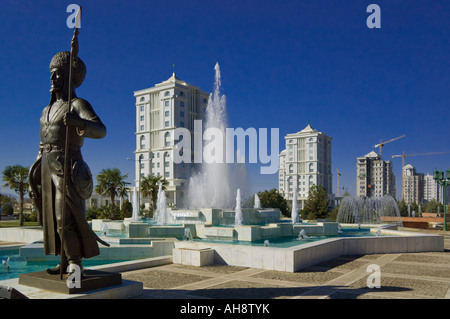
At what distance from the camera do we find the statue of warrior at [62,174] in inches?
218

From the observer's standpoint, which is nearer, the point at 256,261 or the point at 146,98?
the point at 256,261

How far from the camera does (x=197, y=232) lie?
16.9 m

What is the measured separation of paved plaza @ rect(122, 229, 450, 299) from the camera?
7.32 metres

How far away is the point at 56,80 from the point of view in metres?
5.97

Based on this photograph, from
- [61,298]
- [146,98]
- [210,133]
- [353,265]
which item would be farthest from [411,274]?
[146,98]

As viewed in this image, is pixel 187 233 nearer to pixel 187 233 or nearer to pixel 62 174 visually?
pixel 187 233

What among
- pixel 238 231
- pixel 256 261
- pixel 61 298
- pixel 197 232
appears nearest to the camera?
pixel 61 298

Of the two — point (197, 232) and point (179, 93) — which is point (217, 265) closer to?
point (197, 232)

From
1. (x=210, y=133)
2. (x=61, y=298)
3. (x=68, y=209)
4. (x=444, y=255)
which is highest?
(x=210, y=133)

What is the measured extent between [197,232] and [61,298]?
11868 mm

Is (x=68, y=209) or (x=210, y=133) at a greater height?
(x=210, y=133)

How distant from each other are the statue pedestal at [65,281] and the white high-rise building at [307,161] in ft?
322

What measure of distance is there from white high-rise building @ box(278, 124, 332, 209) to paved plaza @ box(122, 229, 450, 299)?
9246cm

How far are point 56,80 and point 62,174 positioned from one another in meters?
1.52
